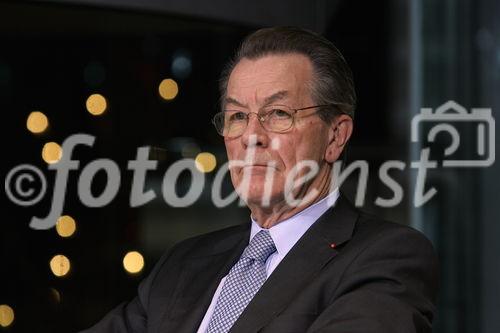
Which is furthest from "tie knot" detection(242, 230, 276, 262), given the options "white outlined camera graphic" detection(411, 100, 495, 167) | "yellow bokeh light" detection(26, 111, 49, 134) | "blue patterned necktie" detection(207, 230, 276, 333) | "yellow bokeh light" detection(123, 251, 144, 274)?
"yellow bokeh light" detection(26, 111, 49, 134)

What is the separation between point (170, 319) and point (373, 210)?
4.16ft

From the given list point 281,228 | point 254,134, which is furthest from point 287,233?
point 254,134

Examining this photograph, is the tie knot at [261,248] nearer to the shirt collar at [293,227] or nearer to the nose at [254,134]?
the shirt collar at [293,227]

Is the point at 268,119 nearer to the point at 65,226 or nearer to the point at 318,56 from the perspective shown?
the point at 318,56

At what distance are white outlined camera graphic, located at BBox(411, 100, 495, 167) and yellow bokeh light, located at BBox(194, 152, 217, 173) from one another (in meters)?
0.73

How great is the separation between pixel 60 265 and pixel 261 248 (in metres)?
1.49

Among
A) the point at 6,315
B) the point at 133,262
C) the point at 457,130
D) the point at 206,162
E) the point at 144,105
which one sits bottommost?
the point at 6,315

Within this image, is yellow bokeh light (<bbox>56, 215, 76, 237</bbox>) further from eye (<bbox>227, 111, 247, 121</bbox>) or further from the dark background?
eye (<bbox>227, 111, 247, 121</bbox>)

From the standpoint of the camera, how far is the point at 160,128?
3371mm

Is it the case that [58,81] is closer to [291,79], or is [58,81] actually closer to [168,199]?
[168,199]

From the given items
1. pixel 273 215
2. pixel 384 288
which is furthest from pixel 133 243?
pixel 384 288

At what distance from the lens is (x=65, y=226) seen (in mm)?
3355

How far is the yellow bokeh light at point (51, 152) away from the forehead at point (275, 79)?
1344 millimetres

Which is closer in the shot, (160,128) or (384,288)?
(384,288)
